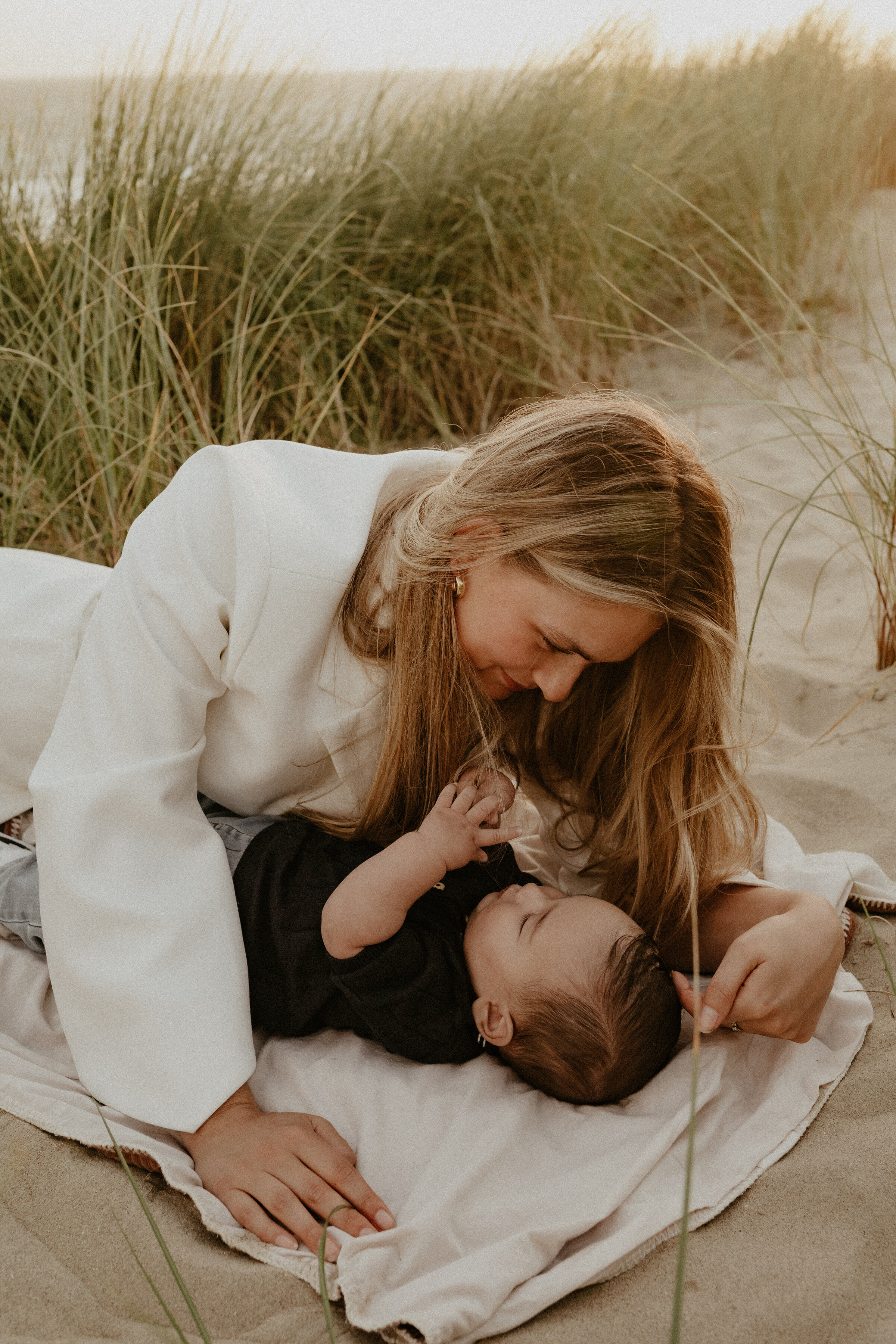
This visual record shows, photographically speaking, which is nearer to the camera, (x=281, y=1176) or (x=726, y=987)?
(x=281, y=1176)

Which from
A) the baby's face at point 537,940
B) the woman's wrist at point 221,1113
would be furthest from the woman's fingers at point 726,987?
the woman's wrist at point 221,1113

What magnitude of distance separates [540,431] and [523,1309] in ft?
3.52

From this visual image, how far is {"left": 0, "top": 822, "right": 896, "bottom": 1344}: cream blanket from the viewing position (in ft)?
3.83

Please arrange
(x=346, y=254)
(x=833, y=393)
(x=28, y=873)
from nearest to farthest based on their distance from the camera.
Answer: (x=28, y=873)
(x=833, y=393)
(x=346, y=254)

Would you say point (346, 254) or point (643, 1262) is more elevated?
point (346, 254)

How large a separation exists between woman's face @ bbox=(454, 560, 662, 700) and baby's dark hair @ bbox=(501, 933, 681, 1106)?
381 mm

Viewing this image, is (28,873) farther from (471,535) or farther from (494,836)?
(471,535)

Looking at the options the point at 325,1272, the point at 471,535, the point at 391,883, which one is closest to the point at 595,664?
Answer: the point at 471,535

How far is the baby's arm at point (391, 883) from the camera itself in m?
1.44

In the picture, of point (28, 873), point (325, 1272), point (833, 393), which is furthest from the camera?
point (833, 393)

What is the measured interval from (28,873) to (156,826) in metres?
0.29

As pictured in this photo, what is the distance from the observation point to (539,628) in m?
1.43

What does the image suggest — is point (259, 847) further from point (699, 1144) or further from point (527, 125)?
point (527, 125)

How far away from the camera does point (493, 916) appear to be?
155 centimetres
